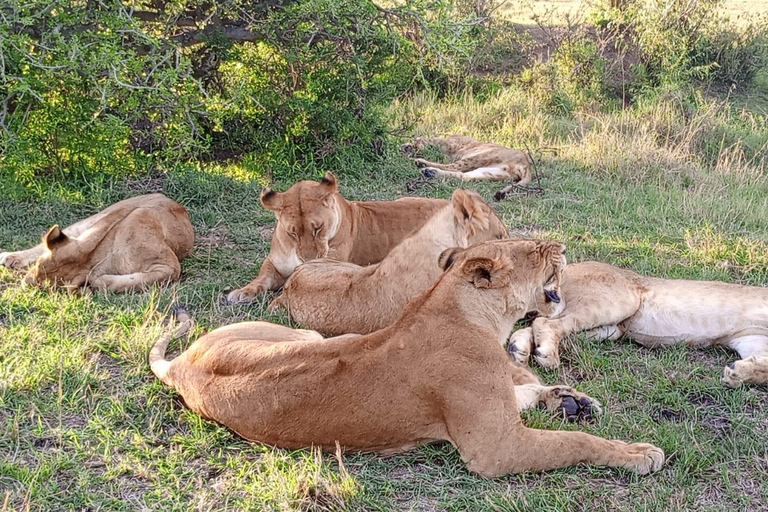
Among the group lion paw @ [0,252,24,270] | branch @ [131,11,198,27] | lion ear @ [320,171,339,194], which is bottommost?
lion paw @ [0,252,24,270]

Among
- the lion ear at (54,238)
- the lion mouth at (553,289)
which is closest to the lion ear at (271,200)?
the lion ear at (54,238)

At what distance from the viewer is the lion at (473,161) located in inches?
313

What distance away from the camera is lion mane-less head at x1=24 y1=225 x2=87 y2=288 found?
4.84 metres

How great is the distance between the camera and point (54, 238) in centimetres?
490

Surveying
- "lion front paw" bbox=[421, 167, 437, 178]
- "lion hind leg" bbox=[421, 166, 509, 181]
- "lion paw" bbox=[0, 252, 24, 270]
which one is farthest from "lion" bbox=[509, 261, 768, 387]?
"lion front paw" bbox=[421, 167, 437, 178]

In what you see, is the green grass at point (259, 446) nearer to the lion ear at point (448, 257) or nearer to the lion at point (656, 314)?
the lion at point (656, 314)

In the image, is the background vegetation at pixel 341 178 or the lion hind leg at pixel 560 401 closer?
the background vegetation at pixel 341 178

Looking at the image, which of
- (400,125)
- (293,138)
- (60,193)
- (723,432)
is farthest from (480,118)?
(723,432)

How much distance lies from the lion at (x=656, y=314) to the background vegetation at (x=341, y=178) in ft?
0.41

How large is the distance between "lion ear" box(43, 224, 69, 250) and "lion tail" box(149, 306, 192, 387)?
915 mm

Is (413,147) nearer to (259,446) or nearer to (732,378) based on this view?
(732,378)

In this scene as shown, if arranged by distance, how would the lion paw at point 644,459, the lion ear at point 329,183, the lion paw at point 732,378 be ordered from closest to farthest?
1. the lion paw at point 644,459
2. the lion paw at point 732,378
3. the lion ear at point 329,183

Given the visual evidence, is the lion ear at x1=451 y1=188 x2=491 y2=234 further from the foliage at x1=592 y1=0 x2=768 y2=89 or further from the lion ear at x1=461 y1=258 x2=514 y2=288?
the foliage at x1=592 y1=0 x2=768 y2=89

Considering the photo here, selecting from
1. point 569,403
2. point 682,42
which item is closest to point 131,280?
point 569,403
